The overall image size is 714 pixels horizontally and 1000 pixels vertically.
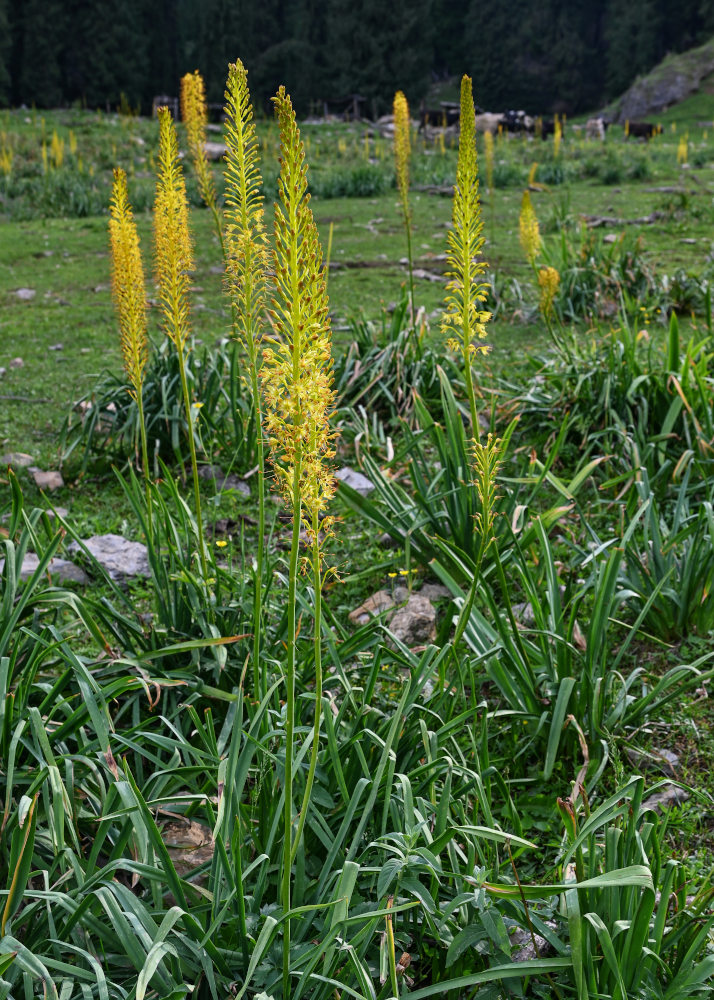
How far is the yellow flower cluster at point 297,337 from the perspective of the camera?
54.2 inches

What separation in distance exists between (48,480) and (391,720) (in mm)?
3010

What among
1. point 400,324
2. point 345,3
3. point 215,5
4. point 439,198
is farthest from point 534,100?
point 400,324

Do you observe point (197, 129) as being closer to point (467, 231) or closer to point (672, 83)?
point (467, 231)

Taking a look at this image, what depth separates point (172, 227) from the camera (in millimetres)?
2416

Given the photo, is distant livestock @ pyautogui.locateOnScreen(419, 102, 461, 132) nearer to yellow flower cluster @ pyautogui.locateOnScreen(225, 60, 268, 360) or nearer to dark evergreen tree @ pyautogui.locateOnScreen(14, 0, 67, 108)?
dark evergreen tree @ pyautogui.locateOnScreen(14, 0, 67, 108)

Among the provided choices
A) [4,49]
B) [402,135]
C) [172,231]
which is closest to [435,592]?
[172,231]

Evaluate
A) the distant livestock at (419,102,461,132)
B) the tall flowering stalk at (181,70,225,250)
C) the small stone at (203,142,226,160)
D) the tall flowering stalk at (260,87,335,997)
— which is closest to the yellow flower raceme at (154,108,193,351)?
the tall flowering stalk at (181,70,225,250)

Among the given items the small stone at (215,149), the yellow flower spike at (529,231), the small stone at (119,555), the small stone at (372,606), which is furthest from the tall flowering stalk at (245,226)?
the small stone at (215,149)

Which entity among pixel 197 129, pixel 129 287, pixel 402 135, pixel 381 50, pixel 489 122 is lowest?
pixel 129 287

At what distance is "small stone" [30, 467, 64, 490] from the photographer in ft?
15.1

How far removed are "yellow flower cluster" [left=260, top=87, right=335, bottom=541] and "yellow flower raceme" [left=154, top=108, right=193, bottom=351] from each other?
108 centimetres

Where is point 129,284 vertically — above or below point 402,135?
below

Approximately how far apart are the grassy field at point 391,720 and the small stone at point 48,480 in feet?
0.26

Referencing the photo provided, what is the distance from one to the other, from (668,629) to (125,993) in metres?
2.28
